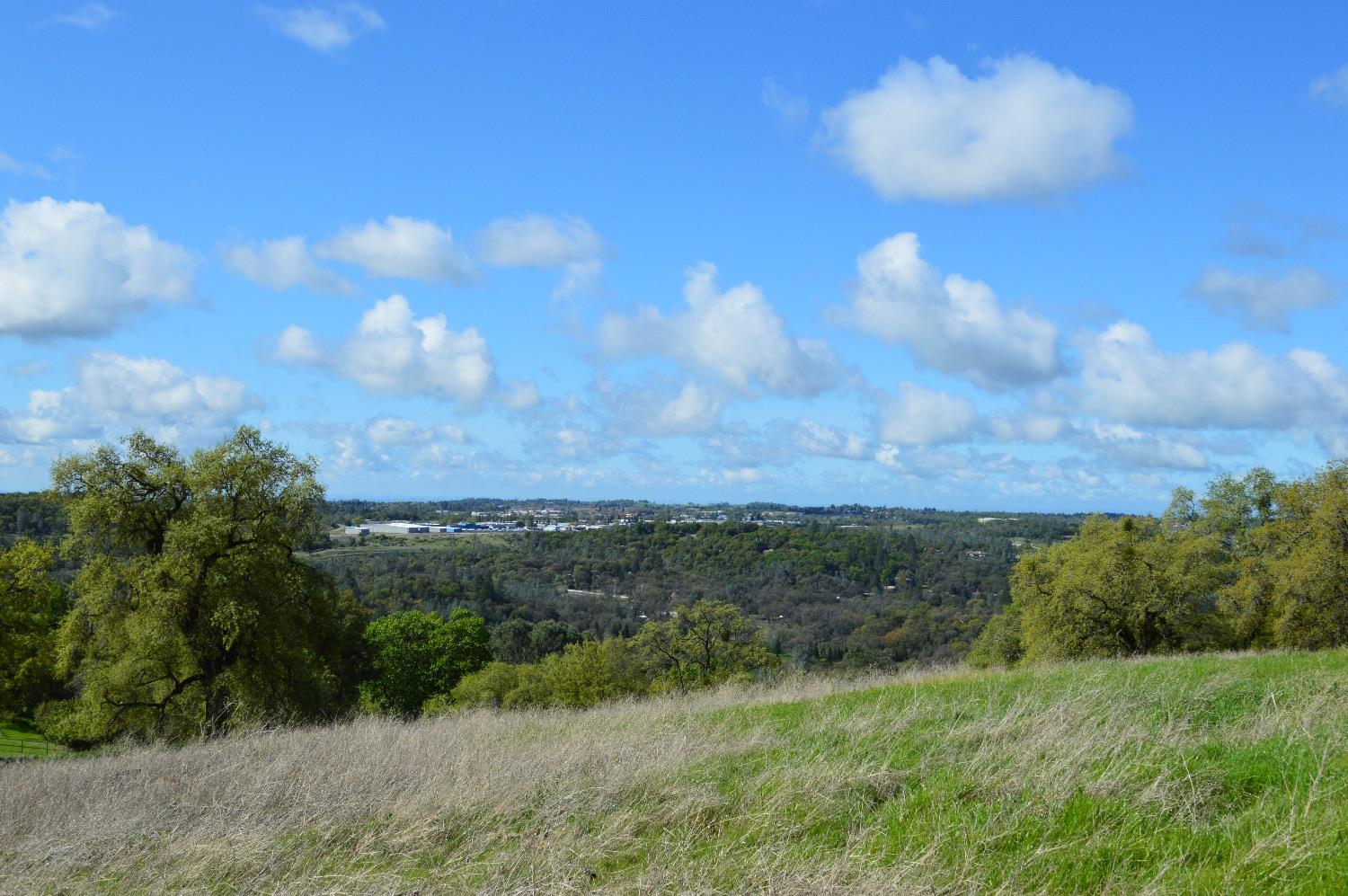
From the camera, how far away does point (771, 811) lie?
6242 millimetres

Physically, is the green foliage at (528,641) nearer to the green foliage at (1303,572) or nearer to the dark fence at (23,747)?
the dark fence at (23,747)

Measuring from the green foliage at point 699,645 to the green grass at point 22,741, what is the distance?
2662cm

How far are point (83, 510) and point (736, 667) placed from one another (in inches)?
1302

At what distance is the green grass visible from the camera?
111 feet

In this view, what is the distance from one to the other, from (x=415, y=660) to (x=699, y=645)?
1876 centimetres

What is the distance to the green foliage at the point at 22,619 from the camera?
86.5ft

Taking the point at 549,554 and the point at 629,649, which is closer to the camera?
the point at 629,649

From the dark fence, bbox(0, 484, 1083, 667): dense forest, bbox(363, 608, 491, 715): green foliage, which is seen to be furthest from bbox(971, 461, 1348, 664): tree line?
the dark fence

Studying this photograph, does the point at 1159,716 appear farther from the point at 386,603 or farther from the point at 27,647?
the point at 386,603

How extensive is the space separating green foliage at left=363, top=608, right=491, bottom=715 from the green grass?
16.6m

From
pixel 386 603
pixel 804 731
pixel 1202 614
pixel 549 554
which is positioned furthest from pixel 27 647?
pixel 549 554

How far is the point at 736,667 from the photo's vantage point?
47750 mm

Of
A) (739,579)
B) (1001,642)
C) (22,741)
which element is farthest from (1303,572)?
(739,579)

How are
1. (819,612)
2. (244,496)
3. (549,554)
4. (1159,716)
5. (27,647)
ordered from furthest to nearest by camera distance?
(549,554) < (819,612) < (27,647) < (244,496) < (1159,716)
